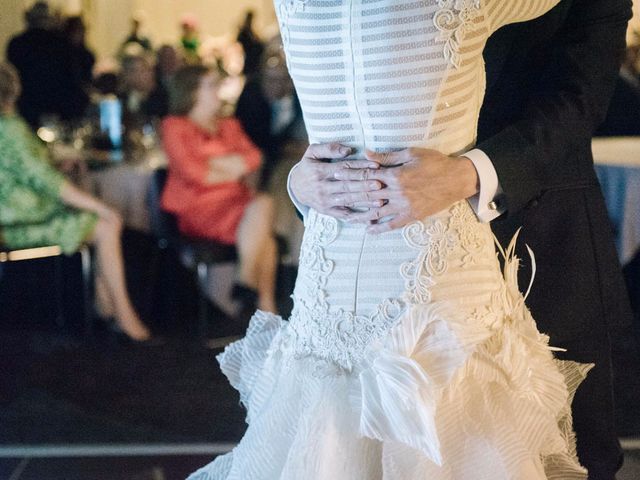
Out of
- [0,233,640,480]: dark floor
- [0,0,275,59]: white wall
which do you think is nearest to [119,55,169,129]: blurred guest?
[0,233,640,480]: dark floor

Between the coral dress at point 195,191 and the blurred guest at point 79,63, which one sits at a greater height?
the blurred guest at point 79,63

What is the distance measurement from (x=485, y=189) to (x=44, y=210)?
3329mm

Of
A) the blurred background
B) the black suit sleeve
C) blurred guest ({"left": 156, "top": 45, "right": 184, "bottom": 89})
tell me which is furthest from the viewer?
blurred guest ({"left": 156, "top": 45, "right": 184, "bottom": 89})

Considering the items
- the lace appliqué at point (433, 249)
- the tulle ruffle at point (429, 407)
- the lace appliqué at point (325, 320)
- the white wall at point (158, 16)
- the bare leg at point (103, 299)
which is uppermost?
the white wall at point (158, 16)

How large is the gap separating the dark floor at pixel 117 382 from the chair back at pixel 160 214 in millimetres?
339

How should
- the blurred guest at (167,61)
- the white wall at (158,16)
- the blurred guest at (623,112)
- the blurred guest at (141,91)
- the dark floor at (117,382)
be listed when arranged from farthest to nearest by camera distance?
the white wall at (158,16)
the blurred guest at (167,61)
the blurred guest at (141,91)
the blurred guest at (623,112)
the dark floor at (117,382)

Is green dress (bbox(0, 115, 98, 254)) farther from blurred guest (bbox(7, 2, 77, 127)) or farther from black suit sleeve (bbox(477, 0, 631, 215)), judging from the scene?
black suit sleeve (bbox(477, 0, 631, 215))

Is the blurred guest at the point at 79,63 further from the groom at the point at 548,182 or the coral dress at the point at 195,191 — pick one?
the groom at the point at 548,182

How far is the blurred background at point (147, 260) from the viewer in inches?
135

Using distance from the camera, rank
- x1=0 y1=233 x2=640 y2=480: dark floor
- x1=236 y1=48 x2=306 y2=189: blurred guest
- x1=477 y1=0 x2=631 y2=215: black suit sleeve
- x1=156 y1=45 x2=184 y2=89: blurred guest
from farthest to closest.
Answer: x1=156 y1=45 x2=184 y2=89: blurred guest, x1=236 y1=48 x2=306 y2=189: blurred guest, x1=0 y1=233 x2=640 y2=480: dark floor, x1=477 y1=0 x2=631 y2=215: black suit sleeve

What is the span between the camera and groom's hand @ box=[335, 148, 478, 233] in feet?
4.43

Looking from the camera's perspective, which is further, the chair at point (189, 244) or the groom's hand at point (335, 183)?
the chair at point (189, 244)

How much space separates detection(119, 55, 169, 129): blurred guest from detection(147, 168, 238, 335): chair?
39.5 inches

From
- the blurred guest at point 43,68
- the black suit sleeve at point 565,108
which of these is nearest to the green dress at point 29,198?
the blurred guest at point 43,68
